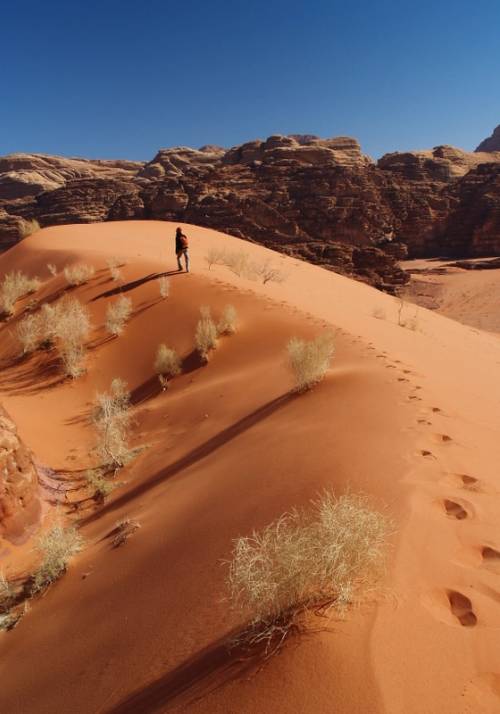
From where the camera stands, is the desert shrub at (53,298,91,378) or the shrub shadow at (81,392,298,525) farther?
the desert shrub at (53,298,91,378)

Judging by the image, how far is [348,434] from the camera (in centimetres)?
372

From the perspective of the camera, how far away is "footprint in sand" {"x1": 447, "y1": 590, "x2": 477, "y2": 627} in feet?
6.13

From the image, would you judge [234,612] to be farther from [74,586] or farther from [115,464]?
[115,464]

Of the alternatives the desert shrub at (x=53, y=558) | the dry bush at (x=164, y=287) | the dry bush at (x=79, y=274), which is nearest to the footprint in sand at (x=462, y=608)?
the desert shrub at (x=53, y=558)

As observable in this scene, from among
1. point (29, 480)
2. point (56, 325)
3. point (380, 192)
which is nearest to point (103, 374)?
point (56, 325)

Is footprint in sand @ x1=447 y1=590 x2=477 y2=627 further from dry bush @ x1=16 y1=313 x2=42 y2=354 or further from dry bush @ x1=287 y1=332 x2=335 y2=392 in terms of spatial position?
dry bush @ x1=16 y1=313 x2=42 y2=354

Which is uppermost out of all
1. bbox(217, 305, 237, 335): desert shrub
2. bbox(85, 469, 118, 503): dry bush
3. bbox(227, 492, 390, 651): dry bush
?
bbox(227, 492, 390, 651): dry bush

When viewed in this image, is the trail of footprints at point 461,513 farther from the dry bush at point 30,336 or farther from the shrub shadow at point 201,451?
the dry bush at point 30,336

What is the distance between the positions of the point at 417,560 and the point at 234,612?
0.94 metres

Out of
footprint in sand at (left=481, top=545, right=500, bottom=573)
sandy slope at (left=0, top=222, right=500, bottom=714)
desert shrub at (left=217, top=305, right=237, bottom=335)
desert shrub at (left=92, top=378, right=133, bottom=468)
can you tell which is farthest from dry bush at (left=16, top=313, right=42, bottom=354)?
footprint in sand at (left=481, top=545, right=500, bottom=573)

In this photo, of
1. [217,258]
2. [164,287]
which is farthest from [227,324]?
[217,258]

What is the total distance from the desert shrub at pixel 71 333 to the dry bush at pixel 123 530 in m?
4.92

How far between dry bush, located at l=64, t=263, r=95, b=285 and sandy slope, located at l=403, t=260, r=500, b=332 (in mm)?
16070

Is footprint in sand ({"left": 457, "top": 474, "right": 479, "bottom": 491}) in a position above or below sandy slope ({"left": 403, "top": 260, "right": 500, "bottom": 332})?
above
